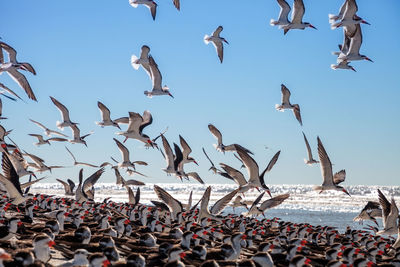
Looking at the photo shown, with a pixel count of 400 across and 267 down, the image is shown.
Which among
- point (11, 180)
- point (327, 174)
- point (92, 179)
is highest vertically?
point (11, 180)

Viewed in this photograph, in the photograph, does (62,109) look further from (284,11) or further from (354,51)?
(354,51)

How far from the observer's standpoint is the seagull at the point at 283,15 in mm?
17391

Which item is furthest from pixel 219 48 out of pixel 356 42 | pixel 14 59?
pixel 14 59

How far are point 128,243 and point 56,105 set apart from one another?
11.3 m

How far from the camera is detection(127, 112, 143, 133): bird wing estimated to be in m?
19.1

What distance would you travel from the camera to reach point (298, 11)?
17.2m

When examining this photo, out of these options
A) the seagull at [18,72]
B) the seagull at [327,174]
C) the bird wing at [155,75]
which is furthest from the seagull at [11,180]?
the seagull at [327,174]

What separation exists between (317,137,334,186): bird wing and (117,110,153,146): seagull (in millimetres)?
6799

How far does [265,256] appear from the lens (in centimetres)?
934

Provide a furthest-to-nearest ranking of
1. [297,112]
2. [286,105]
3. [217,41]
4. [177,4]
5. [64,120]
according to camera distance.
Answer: [64,120] < [297,112] < [217,41] < [286,105] < [177,4]

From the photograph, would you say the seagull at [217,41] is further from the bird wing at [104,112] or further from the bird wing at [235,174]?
the bird wing at [235,174]

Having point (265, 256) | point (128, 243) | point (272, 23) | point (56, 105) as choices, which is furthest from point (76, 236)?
point (56, 105)

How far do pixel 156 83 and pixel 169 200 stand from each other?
16.7 feet

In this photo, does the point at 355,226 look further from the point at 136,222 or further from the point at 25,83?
the point at 25,83
